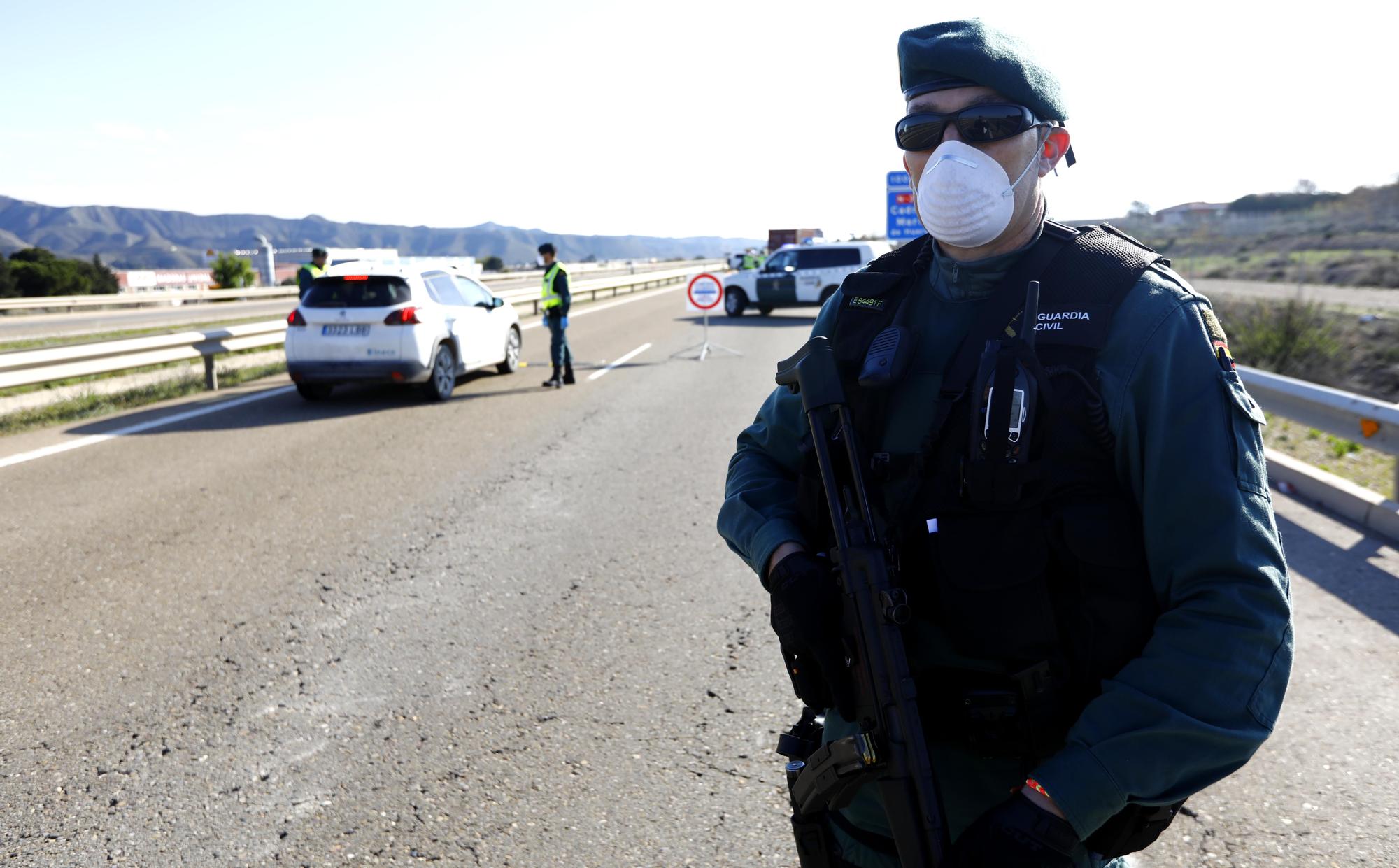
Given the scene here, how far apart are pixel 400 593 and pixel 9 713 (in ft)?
5.85

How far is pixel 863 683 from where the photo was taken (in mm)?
1546

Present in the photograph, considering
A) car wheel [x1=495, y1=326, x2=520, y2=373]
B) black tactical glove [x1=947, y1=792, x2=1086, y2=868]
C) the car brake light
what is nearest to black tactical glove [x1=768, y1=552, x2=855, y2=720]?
black tactical glove [x1=947, y1=792, x2=1086, y2=868]

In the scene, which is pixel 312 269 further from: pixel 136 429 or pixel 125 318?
pixel 125 318

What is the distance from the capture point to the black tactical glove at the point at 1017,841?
1332 mm

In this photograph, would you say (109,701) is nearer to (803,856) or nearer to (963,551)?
(803,856)

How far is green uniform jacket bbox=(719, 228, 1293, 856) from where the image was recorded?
1347mm

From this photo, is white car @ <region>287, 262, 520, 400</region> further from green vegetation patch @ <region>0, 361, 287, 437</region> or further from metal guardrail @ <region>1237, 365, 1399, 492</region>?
metal guardrail @ <region>1237, 365, 1399, 492</region>

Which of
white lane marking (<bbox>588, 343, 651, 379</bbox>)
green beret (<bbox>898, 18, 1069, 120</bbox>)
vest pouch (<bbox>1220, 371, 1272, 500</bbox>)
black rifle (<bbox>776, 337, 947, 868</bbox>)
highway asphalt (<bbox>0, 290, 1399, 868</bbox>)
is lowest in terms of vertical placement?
highway asphalt (<bbox>0, 290, 1399, 868</bbox>)

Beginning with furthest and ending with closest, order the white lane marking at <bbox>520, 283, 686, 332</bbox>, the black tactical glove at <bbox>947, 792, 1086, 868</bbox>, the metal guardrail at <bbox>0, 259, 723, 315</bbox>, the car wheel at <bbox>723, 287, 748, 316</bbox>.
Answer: the metal guardrail at <bbox>0, 259, 723, 315</bbox> → the car wheel at <bbox>723, 287, 748, 316</bbox> → the white lane marking at <bbox>520, 283, 686, 332</bbox> → the black tactical glove at <bbox>947, 792, 1086, 868</bbox>

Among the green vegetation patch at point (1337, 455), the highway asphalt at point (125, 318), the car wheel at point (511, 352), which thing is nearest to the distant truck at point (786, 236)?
the highway asphalt at point (125, 318)

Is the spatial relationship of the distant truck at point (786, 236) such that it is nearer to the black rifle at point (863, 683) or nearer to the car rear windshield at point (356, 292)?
the car rear windshield at point (356, 292)

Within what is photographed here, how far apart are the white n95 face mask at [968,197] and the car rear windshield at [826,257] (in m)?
24.9

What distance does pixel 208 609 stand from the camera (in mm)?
4980

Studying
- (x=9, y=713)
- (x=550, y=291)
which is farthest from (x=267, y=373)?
(x=9, y=713)
